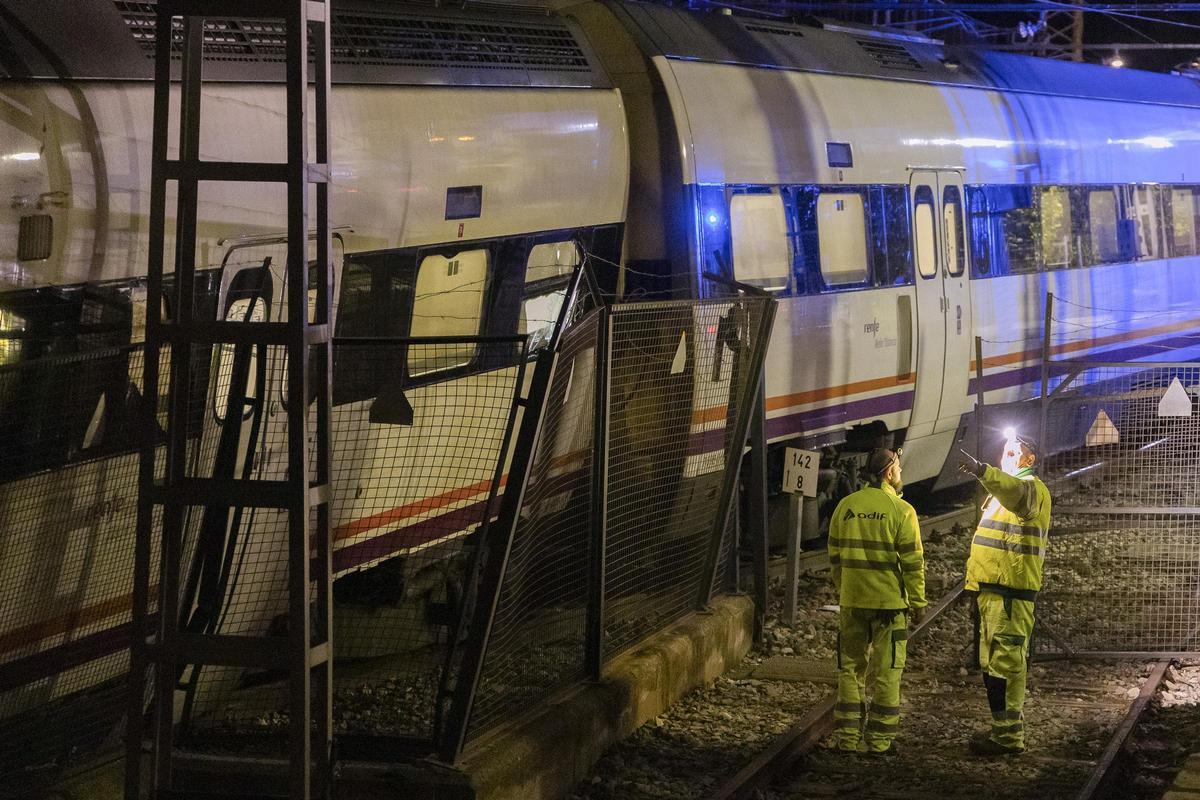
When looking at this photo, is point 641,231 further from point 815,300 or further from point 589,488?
point 589,488

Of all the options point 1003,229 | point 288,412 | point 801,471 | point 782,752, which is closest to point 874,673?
point 782,752

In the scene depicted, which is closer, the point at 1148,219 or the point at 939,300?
the point at 939,300

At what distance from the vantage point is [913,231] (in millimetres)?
12328

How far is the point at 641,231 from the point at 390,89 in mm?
2663

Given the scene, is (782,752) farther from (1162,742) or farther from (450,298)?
(450,298)

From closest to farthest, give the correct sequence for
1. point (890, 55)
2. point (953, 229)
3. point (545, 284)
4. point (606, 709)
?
point (606, 709), point (545, 284), point (953, 229), point (890, 55)

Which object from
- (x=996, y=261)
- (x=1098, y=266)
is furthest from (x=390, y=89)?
(x=1098, y=266)

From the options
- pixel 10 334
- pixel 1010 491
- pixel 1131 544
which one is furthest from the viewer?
pixel 1131 544

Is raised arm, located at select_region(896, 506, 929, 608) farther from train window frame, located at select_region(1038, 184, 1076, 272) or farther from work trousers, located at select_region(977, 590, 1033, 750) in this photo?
train window frame, located at select_region(1038, 184, 1076, 272)

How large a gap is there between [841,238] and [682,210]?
6.83ft

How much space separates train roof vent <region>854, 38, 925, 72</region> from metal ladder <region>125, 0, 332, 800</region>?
27.7 feet

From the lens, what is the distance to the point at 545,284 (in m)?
8.82

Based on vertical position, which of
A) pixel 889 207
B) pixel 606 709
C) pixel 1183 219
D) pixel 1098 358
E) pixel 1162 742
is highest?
pixel 1183 219

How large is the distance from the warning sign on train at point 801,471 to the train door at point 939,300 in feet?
8.23
